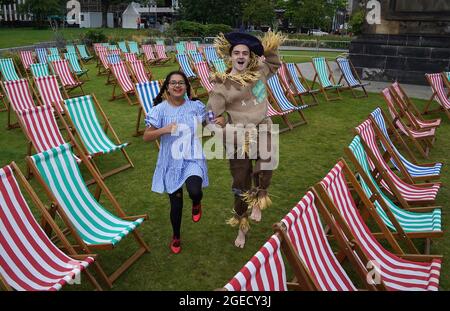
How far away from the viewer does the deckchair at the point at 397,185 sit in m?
3.73

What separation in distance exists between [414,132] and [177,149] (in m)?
4.32

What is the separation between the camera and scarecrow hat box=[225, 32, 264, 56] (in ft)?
11.0

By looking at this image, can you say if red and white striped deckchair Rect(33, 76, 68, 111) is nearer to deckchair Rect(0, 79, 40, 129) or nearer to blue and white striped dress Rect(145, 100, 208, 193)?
deckchair Rect(0, 79, 40, 129)

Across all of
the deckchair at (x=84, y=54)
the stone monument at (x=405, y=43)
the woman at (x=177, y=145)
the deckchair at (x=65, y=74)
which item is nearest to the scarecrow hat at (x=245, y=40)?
the woman at (x=177, y=145)

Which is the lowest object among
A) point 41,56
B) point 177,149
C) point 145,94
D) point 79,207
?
point 79,207

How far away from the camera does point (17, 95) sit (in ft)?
24.4

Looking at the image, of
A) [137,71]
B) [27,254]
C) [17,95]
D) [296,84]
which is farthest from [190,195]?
[137,71]

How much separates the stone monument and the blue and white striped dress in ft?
36.4

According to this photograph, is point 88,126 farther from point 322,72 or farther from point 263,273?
point 322,72

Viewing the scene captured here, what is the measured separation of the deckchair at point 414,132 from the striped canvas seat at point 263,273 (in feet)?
14.9

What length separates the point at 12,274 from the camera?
8.39 feet

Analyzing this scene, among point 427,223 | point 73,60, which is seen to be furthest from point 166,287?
point 73,60

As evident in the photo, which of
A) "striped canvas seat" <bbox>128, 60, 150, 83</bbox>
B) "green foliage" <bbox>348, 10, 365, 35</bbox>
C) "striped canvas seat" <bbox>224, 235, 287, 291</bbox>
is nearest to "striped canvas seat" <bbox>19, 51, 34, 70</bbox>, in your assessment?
"striped canvas seat" <bbox>128, 60, 150, 83</bbox>

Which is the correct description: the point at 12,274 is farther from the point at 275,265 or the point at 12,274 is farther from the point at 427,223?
the point at 427,223
